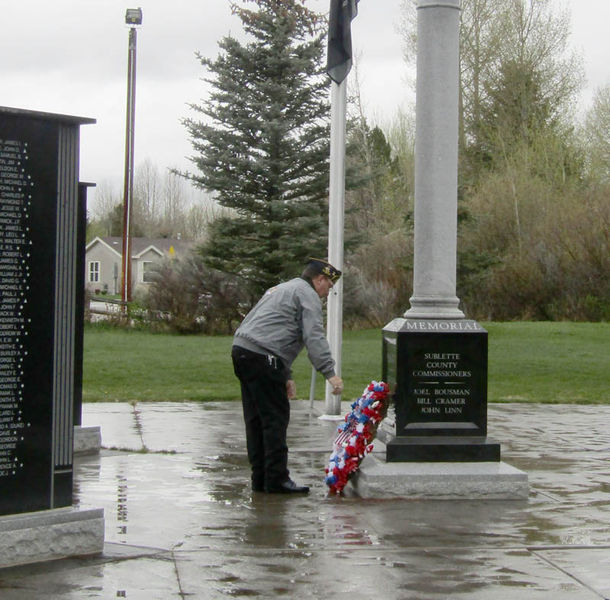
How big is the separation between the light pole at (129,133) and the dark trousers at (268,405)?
29397 mm

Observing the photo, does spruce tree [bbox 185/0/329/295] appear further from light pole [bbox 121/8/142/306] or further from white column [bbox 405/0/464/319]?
white column [bbox 405/0/464/319]

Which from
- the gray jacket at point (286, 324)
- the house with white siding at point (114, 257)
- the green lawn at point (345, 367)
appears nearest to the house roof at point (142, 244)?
the house with white siding at point (114, 257)

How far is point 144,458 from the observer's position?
31.7ft

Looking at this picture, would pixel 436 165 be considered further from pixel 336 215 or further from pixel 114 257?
pixel 114 257

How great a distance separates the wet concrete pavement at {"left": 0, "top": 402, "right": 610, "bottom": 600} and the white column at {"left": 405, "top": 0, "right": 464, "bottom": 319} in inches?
63.3

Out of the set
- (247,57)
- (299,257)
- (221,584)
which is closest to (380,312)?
(299,257)

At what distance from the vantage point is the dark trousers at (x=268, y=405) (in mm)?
8094

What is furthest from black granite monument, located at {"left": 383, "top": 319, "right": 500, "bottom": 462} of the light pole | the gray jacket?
the light pole

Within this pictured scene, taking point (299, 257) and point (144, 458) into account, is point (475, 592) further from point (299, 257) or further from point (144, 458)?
point (299, 257)

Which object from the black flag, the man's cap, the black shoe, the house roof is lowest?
the black shoe

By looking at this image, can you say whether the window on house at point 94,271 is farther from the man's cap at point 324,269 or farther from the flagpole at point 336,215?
the man's cap at point 324,269

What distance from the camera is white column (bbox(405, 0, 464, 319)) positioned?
27.8ft

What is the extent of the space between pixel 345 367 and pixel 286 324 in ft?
40.8

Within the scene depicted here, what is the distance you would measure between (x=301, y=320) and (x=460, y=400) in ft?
4.34
